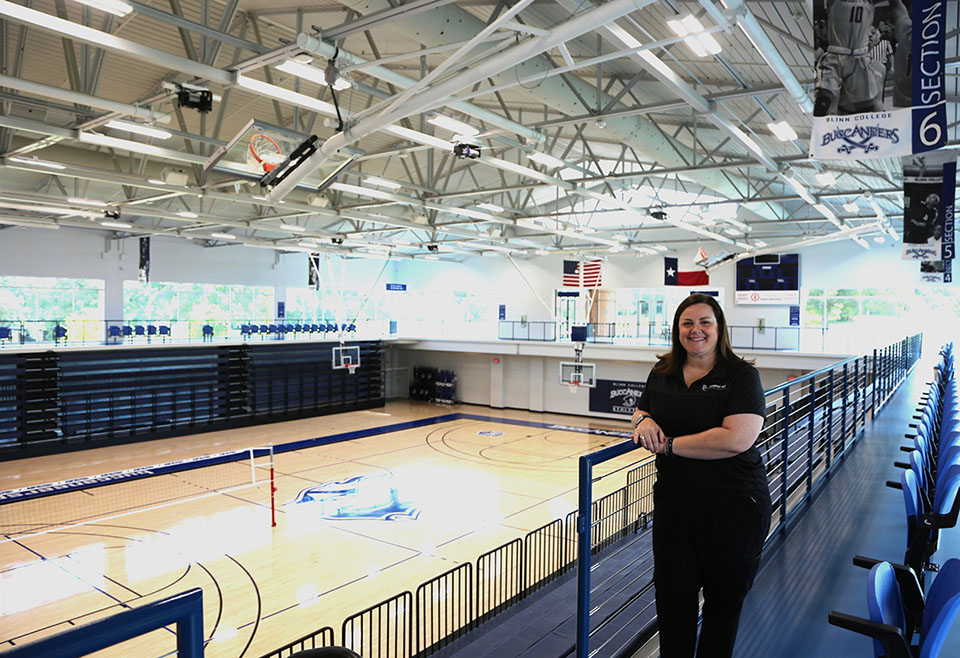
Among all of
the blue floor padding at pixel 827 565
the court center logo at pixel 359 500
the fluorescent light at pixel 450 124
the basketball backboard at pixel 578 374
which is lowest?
the court center logo at pixel 359 500

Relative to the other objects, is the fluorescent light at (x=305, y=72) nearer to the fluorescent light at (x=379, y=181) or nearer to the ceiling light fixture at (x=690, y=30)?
the ceiling light fixture at (x=690, y=30)

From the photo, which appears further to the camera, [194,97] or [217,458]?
[217,458]

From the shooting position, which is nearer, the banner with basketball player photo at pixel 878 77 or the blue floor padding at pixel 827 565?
the blue floor padding at pixel 827 565

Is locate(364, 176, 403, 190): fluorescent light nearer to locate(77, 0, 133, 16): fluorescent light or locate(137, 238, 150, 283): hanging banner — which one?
locate(77, 0, 133, 16): fluorescent light

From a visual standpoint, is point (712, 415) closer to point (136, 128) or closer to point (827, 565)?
point (827, 565)

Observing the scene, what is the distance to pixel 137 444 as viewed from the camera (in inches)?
747

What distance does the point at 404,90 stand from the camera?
7879mm

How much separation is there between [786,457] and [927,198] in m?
9.08

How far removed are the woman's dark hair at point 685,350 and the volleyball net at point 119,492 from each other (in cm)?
1009

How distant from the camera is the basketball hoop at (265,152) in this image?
25.5ft

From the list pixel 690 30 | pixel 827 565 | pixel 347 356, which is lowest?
pixel 827 565

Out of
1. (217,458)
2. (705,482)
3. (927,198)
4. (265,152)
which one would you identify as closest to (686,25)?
(265,152)

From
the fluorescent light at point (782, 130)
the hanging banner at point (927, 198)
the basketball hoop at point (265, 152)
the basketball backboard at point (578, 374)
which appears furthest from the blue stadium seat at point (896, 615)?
the basketball backboard at point (578, 374)

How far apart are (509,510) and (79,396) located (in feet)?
43.9
